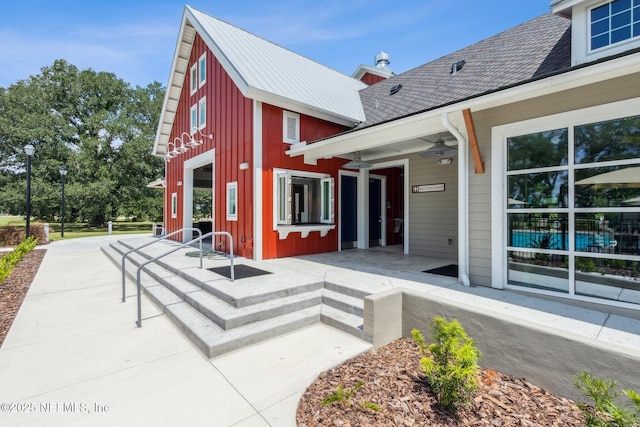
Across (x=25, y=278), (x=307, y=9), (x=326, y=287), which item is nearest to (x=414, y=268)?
(x=326, y=287)

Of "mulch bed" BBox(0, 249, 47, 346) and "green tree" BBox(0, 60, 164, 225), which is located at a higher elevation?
"green tree" BBox(0, 60, 164, 225)

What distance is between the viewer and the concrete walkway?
88.8 inches

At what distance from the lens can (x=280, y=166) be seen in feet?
23.6

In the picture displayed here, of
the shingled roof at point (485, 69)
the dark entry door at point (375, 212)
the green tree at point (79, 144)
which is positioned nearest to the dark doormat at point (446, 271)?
the shingled roof at point (485, 69)

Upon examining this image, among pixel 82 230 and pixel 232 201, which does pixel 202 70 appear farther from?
pixel 82 230

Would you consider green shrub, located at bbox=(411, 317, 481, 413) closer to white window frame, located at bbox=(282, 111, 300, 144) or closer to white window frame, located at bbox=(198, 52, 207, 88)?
white window frame, located at bbox=(282, 111, 300, 144)

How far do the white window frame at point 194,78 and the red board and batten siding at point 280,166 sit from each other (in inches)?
172

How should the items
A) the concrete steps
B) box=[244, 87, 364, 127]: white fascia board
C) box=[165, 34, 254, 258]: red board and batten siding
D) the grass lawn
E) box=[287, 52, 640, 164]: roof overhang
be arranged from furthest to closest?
the grass lawn → box=[165, 34, 254, 258]: red board and batten siding → box=[244, 87, 364, 127]: white fascia board → the concrete steps → box=[287, 52, 640, 164]: roof overhang

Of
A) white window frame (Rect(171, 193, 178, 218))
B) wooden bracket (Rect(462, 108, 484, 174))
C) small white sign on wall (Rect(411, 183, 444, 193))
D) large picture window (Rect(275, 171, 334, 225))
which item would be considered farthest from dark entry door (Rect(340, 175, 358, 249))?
white window frame (Rect(171, 193, 178, 218))

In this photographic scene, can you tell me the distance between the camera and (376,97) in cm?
953

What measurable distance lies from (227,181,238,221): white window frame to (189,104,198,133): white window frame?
319 centimetres

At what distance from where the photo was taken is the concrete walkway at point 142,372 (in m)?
2.26

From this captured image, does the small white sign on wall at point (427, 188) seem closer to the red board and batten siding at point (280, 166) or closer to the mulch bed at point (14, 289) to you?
the red board and batten siding at point (280, 166)

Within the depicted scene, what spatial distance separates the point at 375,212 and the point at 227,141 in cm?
495
